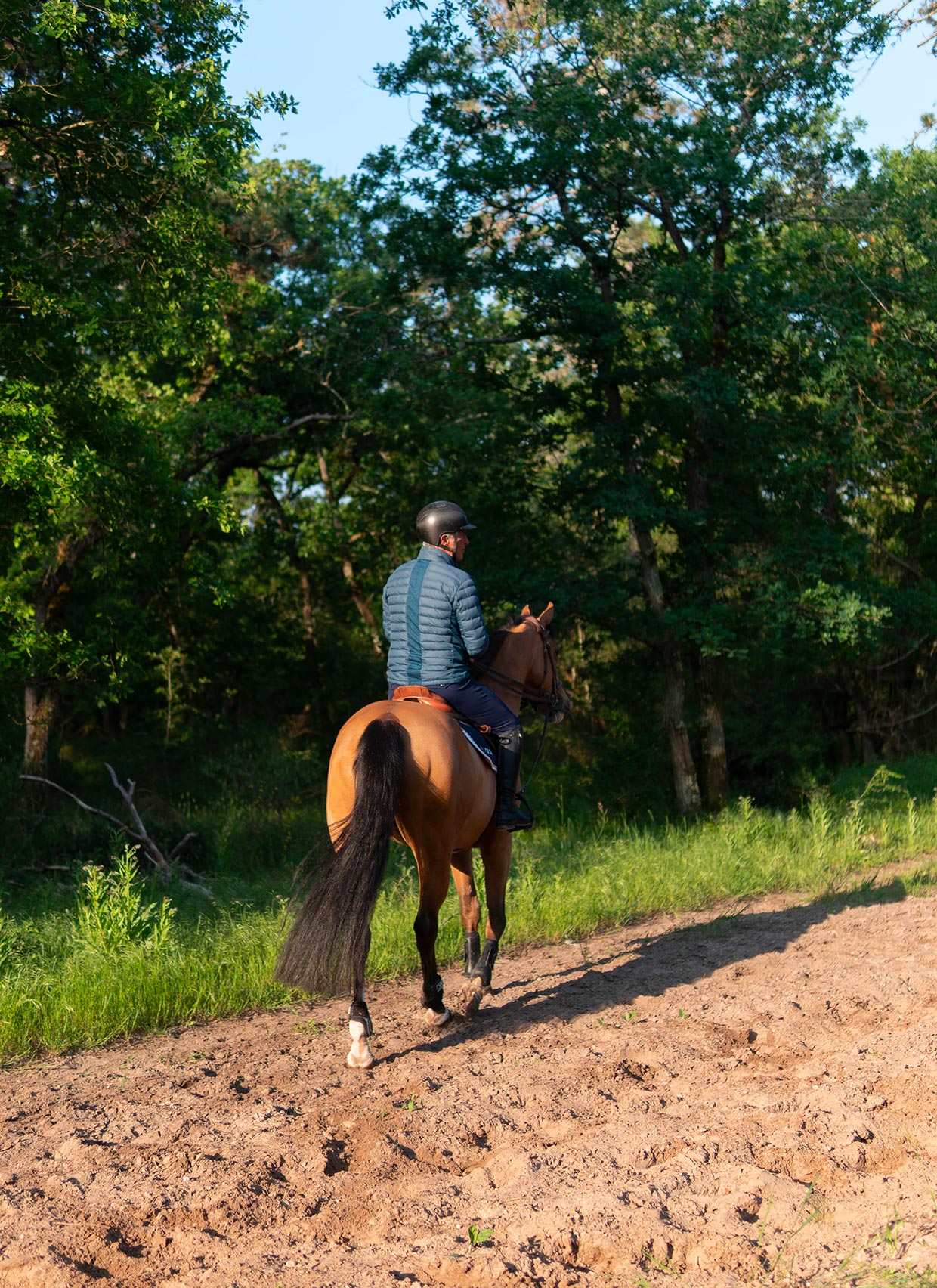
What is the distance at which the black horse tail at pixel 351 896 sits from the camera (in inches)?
213

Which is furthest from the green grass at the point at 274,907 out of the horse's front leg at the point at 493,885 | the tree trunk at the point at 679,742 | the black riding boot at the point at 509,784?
the tree trunk at the point at 679,742

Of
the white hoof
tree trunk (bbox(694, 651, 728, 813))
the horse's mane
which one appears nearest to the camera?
the white hoof

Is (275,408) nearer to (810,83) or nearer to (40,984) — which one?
(810,83)

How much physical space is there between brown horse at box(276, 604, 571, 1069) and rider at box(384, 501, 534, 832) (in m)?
0.30

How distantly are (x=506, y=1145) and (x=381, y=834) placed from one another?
5.08 ft

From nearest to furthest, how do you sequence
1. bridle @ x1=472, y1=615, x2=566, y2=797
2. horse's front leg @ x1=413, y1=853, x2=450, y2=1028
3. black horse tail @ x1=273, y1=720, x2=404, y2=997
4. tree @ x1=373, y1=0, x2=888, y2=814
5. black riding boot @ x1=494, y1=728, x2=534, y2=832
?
black horse tail @ x1=273, y1=720, x2=404, y2=997, horse's front leg @ x1=413, y1=853, x2=450, y2=1028, black riding boot @ x1=494, y1=728, x2=534, y2=832, bridle @ x1=472, y1=615, x2=566, y2=797, tree @ x1=373, y1=0, x2=888, y2=814

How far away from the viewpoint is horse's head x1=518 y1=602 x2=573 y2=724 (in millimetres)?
7285

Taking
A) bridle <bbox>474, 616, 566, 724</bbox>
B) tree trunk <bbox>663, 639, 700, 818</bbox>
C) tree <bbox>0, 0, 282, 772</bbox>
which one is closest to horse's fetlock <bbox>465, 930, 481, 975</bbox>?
bridle <bbox>474, 616, 566, 724</bbox>

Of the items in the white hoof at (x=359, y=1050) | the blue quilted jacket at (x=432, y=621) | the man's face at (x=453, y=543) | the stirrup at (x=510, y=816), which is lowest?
the white hoof at (x=359, y=1050)

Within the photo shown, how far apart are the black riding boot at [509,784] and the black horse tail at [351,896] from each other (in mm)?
1202

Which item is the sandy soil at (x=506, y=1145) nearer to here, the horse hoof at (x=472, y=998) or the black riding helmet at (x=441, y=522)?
the horse hoof at (x=472, y=998)

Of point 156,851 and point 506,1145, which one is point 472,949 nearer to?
point 506,1145

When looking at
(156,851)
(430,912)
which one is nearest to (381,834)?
(430,912)

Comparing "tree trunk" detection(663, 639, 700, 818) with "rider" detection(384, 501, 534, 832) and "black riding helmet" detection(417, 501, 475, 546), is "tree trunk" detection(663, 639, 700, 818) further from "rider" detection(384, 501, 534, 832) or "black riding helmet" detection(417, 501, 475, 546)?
"black riding helmet" detection(417, 501, 475, 546)
